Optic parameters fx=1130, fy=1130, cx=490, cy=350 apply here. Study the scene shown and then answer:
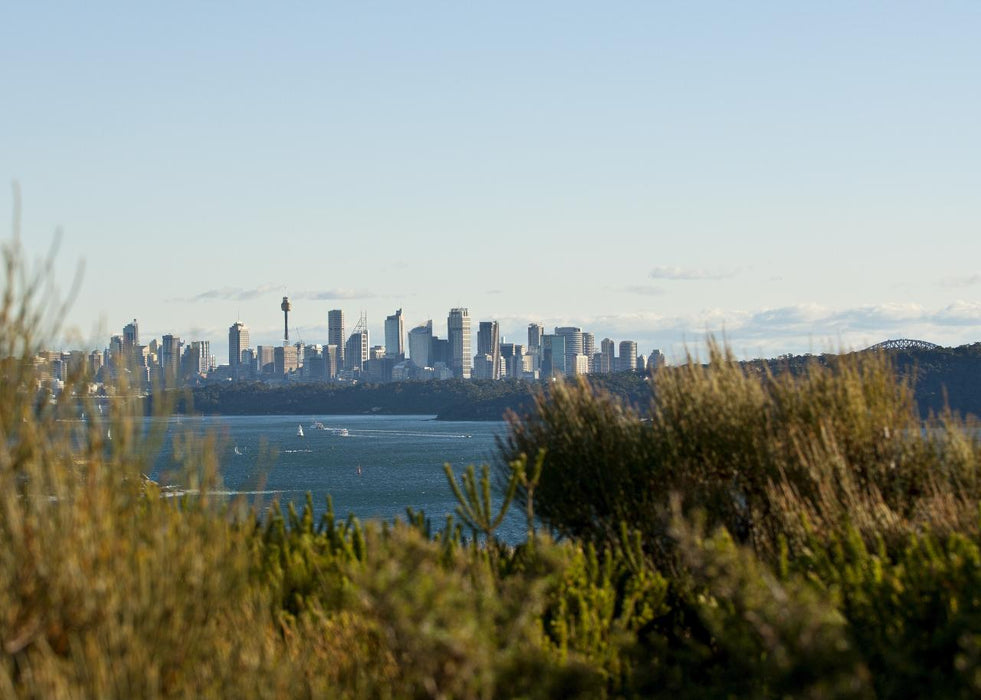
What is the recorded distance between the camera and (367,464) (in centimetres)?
9375

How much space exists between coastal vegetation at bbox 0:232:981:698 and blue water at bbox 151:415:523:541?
22.5 m

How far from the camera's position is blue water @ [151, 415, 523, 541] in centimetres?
6419

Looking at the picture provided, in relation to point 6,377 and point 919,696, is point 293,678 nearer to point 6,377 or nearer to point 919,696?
point 6,377

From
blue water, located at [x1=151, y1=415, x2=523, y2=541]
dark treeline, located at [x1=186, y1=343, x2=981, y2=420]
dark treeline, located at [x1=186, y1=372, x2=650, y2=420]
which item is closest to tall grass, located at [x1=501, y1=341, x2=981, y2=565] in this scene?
blue water, located at [x1=151, y1=415, x2=523, y2=541]

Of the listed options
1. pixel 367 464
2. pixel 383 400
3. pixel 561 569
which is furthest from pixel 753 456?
pixel 383 400

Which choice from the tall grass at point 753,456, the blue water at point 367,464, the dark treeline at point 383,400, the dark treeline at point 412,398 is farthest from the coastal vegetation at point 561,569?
the dark treeline at point 383,400

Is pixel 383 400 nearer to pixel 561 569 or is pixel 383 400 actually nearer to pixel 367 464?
pixel 367 464

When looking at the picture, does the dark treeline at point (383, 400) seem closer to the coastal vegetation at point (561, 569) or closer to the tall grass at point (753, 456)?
the tall grass at point (753, 456)

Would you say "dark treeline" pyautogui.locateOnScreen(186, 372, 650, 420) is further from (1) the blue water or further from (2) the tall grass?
(2) the tall grass

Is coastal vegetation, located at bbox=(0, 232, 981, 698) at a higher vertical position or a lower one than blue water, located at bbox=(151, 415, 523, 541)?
higher

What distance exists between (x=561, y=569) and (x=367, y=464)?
88.2 metres

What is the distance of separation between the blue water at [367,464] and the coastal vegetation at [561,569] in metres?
22.5

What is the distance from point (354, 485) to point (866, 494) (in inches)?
2733

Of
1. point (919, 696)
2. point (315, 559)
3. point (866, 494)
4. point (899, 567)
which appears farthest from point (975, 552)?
point (315, 559)
